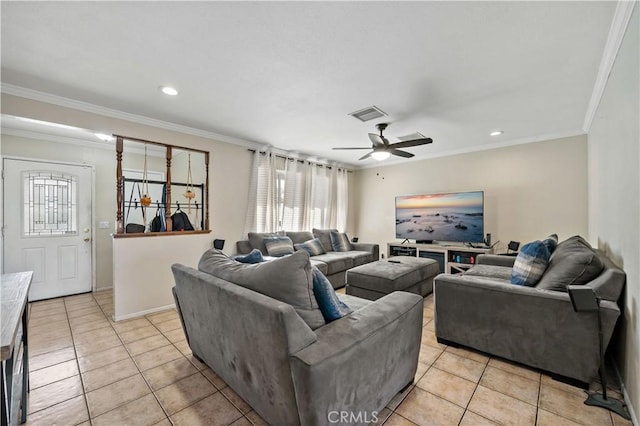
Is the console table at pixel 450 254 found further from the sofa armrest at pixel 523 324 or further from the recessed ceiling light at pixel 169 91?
the recessed ceiling light at pixel 169 91

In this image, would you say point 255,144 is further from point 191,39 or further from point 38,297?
point 38,297

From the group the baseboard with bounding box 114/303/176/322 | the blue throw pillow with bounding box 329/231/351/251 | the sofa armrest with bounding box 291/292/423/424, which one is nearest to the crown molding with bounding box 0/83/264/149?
the baseboard with bounding box 114/303/176/322

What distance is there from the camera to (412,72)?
2.27 m

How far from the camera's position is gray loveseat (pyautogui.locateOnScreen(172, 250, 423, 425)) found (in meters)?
1.16

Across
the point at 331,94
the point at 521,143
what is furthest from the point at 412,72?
the point at 521,143

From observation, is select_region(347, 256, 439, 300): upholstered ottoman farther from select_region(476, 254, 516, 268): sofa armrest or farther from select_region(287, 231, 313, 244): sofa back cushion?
select_region(287, 231, 313, 244): sofa back cushion

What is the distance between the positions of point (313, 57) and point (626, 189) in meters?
2.29

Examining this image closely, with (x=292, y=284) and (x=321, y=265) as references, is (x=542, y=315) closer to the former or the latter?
(x=292, y=284)

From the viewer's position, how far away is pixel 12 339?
95 centimetres

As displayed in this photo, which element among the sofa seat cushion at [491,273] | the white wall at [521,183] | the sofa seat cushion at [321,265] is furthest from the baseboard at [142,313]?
the white wall at [521,183]

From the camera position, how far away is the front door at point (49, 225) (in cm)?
362

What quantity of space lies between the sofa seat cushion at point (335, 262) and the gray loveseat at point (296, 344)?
2390 millimetres

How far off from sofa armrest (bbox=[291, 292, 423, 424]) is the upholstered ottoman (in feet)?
4.37

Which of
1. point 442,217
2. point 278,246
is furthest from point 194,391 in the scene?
point 442,217
